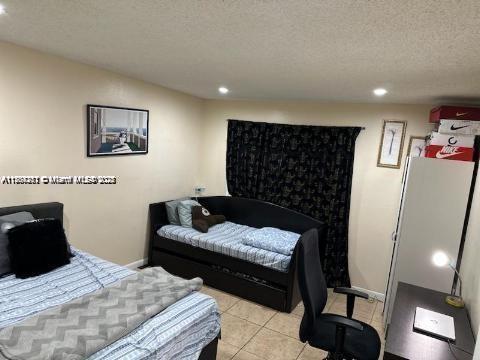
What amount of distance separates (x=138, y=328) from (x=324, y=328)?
1.28 meters

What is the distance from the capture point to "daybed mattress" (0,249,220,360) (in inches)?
69.1

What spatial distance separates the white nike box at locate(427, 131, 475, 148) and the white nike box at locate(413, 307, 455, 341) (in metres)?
1.60

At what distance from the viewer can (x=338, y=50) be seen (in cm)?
193

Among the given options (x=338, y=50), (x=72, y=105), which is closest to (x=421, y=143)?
(x=338, y=50)

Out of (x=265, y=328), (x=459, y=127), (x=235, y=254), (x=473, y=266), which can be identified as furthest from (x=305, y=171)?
(x=473, y=266)

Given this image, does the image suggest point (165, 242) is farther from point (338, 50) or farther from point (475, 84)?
point (475, 84)

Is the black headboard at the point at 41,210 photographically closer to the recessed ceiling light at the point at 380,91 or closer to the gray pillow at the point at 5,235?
the gray pillow at the point at 5,235

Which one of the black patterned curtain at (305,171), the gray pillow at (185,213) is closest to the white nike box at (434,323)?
the black patterned curtain at (305,171)

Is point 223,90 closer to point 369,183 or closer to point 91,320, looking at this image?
point 369,183

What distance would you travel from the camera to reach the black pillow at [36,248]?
238cm

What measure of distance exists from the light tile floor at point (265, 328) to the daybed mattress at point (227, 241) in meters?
0.49

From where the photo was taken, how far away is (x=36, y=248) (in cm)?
246

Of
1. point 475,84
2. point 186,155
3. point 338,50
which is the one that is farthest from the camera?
point 186,155

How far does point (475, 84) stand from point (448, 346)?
74.6 inches
